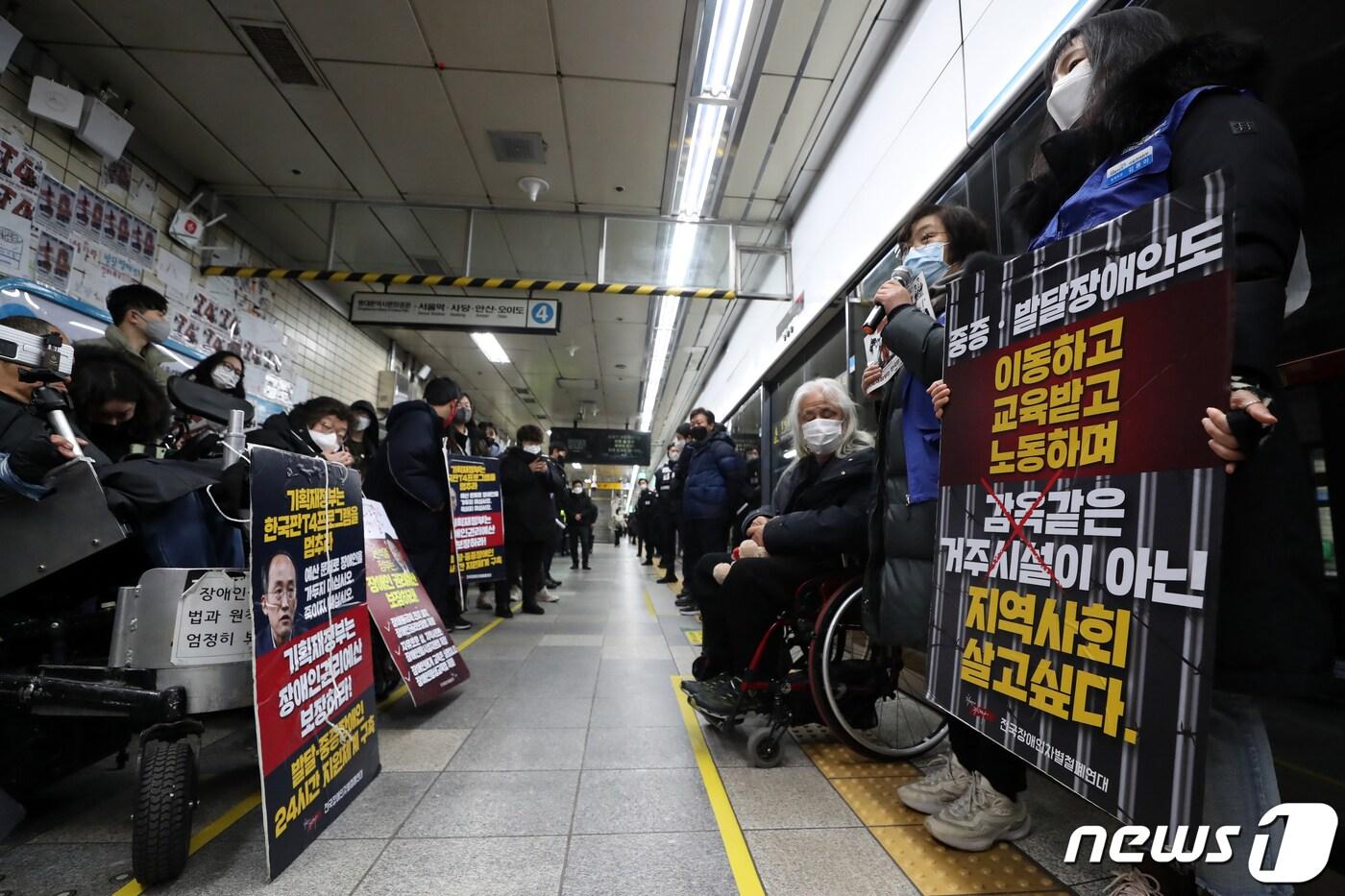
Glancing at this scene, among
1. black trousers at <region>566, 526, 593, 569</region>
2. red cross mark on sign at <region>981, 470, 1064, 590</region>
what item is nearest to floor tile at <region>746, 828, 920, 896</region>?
red cross mark on sign at <region>981, 470, 1064, 590</region>

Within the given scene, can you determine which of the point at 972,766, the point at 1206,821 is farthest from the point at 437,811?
the point at 1206,821

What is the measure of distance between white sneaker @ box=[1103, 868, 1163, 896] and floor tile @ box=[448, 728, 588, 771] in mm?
1489

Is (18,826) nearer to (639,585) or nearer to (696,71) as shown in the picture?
(696,71)

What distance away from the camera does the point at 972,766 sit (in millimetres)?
1497

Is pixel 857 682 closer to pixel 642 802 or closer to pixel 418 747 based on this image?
pixel 642 802

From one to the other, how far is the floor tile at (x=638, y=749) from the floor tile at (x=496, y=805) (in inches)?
6.3

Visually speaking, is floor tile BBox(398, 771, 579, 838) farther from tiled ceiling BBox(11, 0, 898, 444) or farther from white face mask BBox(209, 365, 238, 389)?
tiled ceiling BBox(11, 0, 898, 444)

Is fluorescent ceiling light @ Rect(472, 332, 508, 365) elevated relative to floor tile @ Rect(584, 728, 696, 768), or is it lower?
elevated

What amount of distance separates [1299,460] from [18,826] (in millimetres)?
2928

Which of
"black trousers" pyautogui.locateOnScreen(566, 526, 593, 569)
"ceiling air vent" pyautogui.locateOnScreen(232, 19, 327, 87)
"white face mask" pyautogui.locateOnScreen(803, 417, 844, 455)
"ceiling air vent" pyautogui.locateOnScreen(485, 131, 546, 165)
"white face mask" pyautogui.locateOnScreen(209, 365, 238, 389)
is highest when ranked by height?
"ceiling air vent" pyautogui.locateOnScreen(485, 131, 546, 165)

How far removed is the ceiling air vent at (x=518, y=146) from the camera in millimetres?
4789

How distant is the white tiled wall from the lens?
12.3 feet

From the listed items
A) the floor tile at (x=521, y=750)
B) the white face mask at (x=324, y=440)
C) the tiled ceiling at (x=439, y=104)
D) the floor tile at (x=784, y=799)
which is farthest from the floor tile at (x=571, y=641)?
the tiled ceiling at (x=439, y=104)

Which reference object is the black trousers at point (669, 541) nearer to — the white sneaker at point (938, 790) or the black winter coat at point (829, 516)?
the black winter coat at point (829, 516)
